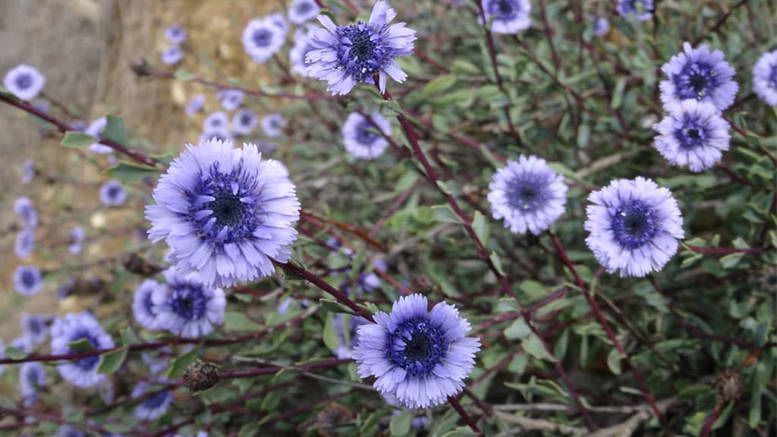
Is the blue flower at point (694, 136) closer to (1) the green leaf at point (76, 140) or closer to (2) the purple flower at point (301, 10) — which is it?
(1) the green leaf at point (76, 140)

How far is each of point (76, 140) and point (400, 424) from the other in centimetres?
101

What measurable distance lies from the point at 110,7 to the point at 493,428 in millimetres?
3679

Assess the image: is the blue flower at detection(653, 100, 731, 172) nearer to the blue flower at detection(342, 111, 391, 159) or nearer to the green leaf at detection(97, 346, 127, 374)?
the blue flower at detection(342, 111, 391, 159)

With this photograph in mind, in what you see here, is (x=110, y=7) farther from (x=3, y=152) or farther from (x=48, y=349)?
(x=48, y=349)

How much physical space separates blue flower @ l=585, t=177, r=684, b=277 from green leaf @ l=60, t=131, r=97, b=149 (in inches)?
46.4

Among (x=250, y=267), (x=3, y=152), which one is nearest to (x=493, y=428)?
(x=250, y=267)

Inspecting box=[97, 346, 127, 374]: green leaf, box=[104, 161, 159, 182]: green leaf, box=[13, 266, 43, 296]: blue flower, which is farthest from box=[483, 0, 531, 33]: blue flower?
box=[13, 266, 43, 296]: blue flower

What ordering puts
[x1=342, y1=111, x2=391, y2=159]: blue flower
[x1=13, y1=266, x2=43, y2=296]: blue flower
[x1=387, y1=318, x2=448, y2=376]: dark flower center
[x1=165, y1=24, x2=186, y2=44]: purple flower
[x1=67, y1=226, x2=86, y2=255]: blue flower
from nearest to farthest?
[x1=387, y1=318, x2=448, y2=376]: dark flower center
[x1=342, y1=111, x2=391, y2=159]: blue flower
[x1=13, y1=266, x2=43, y2=296]: blue flower
[x1=67, y1=226, x2=86, y2=255]: blue flower
[x1=165, y1=24, x2=186, y2=44]: purple flower

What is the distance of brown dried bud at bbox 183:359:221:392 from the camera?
4.45ft

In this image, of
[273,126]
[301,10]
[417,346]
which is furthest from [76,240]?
[417,346]

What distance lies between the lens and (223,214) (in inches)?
43.8

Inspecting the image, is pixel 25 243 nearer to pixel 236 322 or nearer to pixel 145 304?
pixel 145 304

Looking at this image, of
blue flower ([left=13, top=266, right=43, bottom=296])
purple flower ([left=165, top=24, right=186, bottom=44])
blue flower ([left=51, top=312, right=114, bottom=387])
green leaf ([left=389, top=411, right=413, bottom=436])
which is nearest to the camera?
green leaf ([left=389, top=411, right=413, bottom=436])

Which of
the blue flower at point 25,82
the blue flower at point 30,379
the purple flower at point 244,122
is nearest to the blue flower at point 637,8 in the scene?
the purple flower at point 244,122
